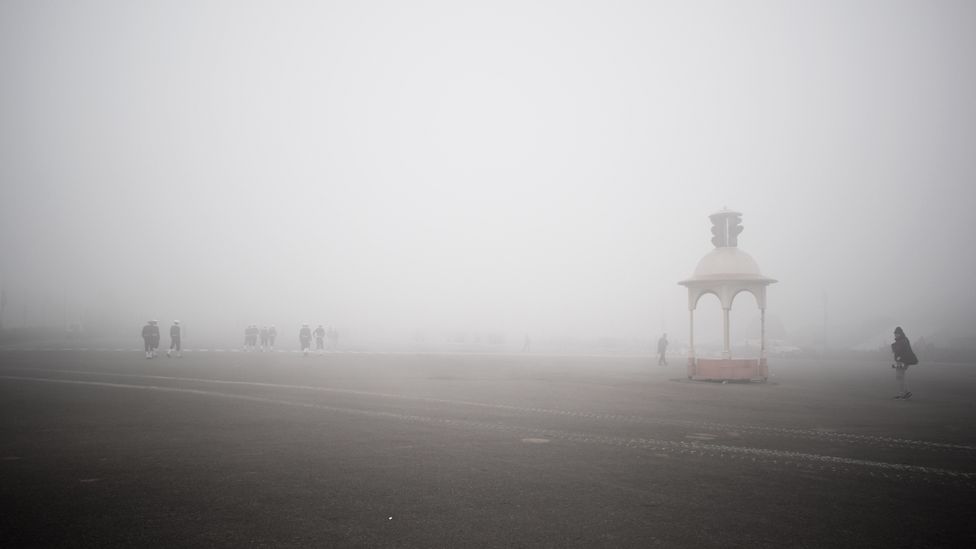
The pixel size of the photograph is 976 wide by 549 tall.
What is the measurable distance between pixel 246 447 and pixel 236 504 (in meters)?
3.46

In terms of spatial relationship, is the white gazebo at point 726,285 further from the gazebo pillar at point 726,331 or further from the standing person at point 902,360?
the standing person at point 902,360

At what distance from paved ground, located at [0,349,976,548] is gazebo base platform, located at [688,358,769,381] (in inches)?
363

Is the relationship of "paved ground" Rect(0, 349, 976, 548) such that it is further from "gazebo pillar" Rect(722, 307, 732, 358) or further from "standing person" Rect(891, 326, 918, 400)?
"gazebo pillar" Rect(722, 307, 732, 358)

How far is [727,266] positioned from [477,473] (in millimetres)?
22199

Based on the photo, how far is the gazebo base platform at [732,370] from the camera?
25641 millimetres

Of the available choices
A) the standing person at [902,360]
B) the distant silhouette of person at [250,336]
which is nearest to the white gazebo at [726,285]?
the standing person at [902,360]

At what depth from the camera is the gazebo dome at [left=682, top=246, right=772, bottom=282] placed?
26.5 m

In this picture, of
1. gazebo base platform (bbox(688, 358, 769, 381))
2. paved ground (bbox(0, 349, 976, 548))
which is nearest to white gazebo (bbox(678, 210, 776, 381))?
gazebo base platform (bbox(688, 358, 769, 381))

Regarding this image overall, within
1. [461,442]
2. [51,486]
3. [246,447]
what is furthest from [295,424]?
[51,486]

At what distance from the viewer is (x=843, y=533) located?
566 centimetres

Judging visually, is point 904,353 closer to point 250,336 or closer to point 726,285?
point 726,285

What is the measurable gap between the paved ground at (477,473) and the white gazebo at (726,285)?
9.37 metres

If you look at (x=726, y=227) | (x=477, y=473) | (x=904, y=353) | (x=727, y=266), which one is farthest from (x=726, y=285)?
(x=477, y=473)

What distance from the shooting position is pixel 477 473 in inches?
315
